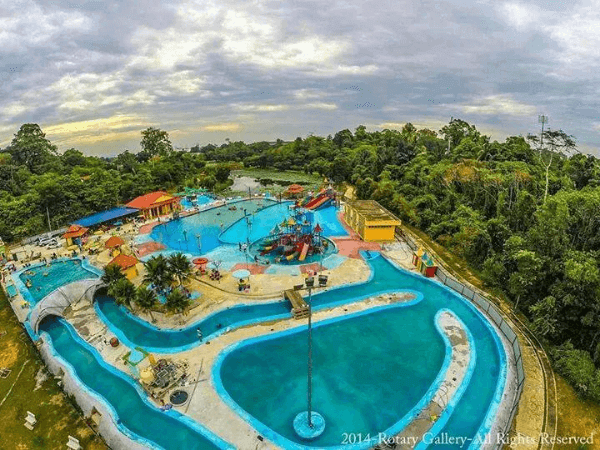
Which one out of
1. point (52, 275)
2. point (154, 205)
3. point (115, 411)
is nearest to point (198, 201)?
point (154, 205)

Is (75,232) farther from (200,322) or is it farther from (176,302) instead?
(200,322)

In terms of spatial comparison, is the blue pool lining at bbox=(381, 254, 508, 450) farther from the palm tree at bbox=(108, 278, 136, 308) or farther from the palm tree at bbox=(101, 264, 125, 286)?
the palm tree at bbox=(101, 264, 125, 286)

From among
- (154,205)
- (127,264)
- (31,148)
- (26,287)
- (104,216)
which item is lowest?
(26,287)

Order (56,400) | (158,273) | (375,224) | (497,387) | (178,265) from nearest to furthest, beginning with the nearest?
(56,400)
(497,387)
(158,273)
(178,265)
(375,224)

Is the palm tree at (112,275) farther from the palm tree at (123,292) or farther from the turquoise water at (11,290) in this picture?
the turquoise water at (11,290)

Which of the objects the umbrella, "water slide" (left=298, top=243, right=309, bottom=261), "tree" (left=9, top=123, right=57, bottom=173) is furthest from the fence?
"tree" (left=9, top=123, right=57, bottom=173)

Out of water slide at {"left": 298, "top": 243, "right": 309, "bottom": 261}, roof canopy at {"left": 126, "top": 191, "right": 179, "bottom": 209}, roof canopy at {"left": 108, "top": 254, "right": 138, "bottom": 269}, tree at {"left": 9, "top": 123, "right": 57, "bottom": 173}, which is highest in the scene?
tree at {"left": 9, "top": 123, "right": 57, "bottom": 173}

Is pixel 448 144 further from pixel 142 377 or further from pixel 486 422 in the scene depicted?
pixel 142 377
